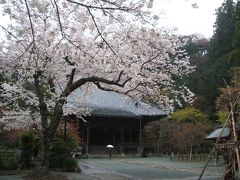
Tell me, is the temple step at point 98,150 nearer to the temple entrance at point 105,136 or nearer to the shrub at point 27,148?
the temple entrance at point 105,136

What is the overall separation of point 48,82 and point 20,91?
48.8 inches

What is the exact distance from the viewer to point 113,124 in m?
38.8

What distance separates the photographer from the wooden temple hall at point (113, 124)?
122ft

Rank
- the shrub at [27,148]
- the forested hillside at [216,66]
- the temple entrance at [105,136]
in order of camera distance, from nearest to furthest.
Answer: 1. the shrub at [27,148]
2. the temple entrance at [105,136]
3. the forested hillside at [216,66]

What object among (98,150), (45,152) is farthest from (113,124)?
(45,152)

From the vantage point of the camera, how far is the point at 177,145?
36.5 metres

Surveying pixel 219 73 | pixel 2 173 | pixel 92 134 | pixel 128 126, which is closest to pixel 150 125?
pixel 128 126

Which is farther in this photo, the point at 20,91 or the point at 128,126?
the point at 128,126

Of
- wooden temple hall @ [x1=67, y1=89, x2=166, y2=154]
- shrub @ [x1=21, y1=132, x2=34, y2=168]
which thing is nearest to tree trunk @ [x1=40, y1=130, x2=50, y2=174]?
shrub @ [x1=21, y1=132, x2=34, y2=168]

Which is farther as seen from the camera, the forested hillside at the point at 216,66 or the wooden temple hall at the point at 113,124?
the forested hillside at the point at 216,66

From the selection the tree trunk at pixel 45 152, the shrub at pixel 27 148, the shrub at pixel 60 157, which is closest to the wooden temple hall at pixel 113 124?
the shrub at pixel 27 148

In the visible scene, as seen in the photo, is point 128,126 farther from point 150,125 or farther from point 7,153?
point 7,153

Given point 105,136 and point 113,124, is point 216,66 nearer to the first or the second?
point 113,124

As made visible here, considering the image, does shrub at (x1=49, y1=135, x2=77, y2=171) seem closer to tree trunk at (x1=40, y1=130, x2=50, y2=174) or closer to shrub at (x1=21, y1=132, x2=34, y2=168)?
shrub at (x1=21, y1=132, x2=34, y2=168)
